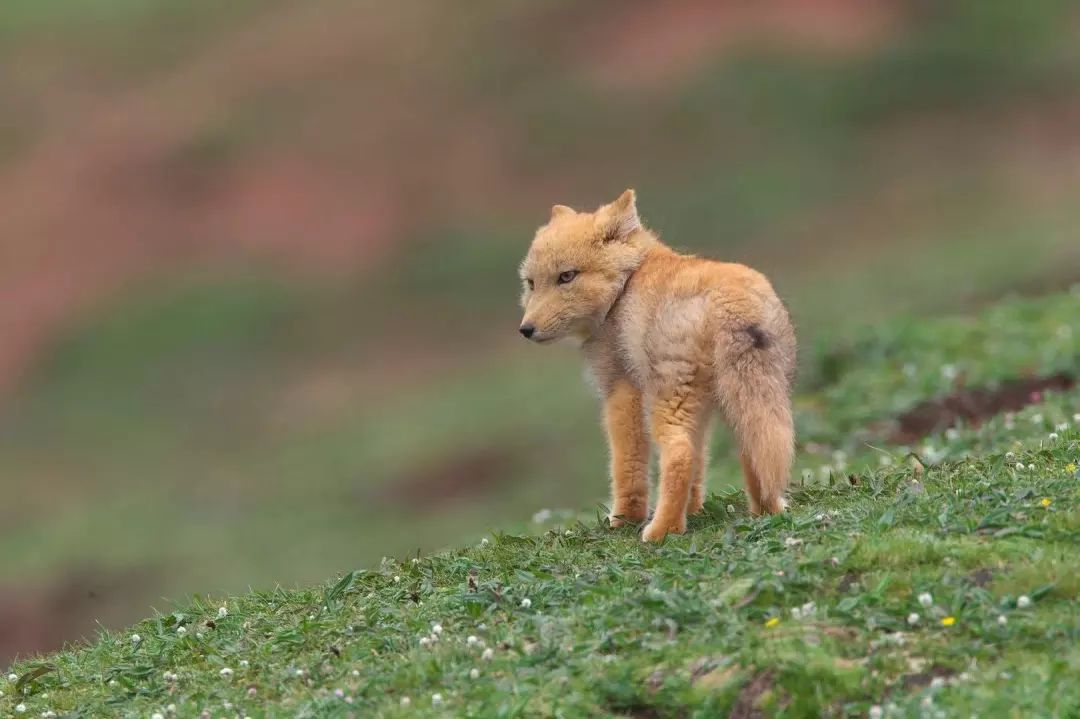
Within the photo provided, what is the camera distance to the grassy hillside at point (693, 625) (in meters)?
7.21

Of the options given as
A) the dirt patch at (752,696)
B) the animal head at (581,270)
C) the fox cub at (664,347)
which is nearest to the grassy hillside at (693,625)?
the dirt patch at (752,696)

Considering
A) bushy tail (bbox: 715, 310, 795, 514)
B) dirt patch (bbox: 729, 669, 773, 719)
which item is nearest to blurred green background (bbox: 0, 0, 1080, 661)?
bushy tail (bbox: 715, 310, 795, 514)

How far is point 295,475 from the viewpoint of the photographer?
2702 centimetres

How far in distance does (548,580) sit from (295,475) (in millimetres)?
18400

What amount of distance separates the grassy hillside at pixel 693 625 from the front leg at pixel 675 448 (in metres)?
0.21

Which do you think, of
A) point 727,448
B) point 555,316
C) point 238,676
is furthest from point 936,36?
point 238,676

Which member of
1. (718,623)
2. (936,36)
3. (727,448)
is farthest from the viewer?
(936,36)

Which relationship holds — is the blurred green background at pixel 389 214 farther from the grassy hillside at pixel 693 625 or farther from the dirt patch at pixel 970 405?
the grassy hillside at pixel 693 625

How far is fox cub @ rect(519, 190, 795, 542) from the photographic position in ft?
30.8

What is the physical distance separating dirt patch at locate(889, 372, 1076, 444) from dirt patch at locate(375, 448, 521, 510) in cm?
869

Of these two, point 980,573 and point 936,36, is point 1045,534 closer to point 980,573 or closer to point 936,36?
point 980,573

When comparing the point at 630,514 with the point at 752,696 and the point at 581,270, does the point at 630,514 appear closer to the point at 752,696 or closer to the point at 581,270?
the point at 581,270

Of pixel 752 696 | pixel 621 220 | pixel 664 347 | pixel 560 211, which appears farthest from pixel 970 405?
pixel 752 696

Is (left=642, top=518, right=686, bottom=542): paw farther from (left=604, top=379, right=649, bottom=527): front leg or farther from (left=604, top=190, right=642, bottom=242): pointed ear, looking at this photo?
(left=604, top=190, right=642, bottom=242): pointed ear
